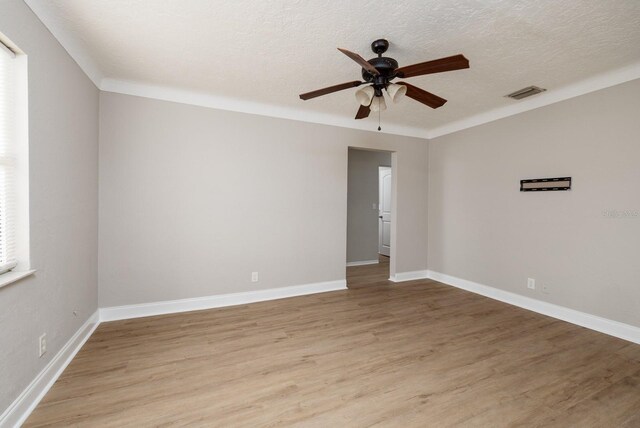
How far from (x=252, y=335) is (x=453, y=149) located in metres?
3.96

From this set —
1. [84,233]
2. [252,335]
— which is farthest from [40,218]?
[252,335]

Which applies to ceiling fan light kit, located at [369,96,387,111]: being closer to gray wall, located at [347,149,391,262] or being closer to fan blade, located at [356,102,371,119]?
fan blade, located at [356,102,371,119]

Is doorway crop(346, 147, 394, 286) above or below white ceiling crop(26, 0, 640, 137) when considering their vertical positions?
below

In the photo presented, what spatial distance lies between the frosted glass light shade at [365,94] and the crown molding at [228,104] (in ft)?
5.62

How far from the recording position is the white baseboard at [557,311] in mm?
2637

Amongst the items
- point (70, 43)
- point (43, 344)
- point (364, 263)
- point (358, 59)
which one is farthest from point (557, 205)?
point (70, 43)

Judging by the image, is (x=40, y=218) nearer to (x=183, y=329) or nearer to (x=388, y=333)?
(x=183, y=329)

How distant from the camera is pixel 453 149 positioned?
14.4 feet

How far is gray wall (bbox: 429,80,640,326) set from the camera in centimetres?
265

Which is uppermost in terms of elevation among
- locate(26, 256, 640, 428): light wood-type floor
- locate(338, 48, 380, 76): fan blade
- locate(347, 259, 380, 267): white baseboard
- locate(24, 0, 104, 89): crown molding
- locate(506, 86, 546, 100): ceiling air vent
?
locate(506, 86, 546, 100): ceiling air vent

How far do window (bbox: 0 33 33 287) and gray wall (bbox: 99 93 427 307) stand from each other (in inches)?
53.5

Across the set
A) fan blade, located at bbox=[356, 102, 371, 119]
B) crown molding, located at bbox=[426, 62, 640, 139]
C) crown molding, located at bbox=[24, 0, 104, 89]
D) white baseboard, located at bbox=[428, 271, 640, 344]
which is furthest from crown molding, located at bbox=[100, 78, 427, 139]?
white baseboard, located at bbox=[428, 271, 640, 344]

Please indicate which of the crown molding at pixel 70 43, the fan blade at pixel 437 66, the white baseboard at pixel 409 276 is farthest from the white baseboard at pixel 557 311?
the crown molding at pixel 70 43

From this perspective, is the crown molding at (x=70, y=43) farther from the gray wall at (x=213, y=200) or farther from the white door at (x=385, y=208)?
the white door at (x=385, y=208)
